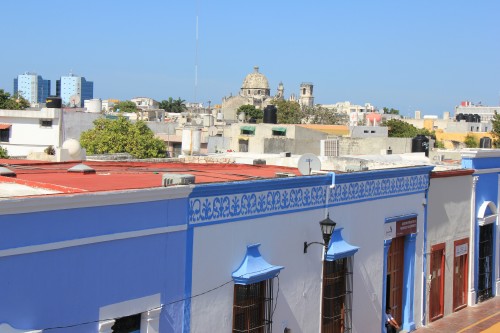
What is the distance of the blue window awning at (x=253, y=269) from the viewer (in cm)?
1090

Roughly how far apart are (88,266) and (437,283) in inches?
440

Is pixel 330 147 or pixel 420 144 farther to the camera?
pixel 420 144

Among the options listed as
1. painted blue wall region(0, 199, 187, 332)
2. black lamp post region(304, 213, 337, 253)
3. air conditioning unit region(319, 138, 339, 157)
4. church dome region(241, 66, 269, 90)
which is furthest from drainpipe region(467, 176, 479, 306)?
church dome region(241, 66, 269, 90)

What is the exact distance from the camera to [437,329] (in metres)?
16.9

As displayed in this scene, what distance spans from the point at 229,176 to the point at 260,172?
2.01 m

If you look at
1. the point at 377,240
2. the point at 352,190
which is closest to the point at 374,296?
the point at 377,240

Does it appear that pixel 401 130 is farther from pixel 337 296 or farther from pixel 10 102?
pixel 337 296

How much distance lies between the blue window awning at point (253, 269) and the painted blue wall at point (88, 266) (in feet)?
3.79

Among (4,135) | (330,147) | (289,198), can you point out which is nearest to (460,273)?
(330,147)

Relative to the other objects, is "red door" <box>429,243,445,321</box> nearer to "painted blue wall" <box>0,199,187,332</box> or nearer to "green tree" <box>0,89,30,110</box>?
"painted blue wall" <box>0,199,187,332</box>

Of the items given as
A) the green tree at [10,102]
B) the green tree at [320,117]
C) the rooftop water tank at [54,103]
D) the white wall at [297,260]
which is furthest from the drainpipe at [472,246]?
the green tree at [320,117]

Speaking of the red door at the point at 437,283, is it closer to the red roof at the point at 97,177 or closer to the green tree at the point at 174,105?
the red roof at the point at 97,177

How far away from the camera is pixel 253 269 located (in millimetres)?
11133

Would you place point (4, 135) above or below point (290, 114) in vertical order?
below
